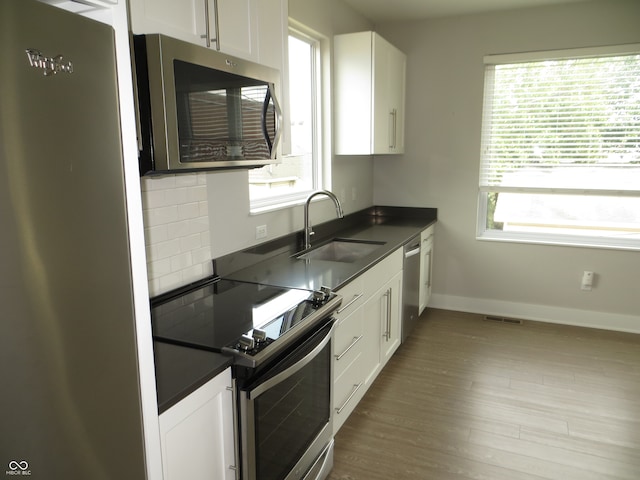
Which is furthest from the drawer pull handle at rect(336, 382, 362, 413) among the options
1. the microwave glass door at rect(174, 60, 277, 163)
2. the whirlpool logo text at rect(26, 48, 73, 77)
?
the whirlpool logo text at rect(26, 48, 73, 77)

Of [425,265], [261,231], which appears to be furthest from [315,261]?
[425,265]

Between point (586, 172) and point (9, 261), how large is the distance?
416 centimetres

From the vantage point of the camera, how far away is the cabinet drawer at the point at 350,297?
86.3 inches

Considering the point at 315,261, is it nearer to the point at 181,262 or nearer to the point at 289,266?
the point at 289,266

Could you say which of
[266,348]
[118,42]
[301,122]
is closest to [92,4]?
[118,42]

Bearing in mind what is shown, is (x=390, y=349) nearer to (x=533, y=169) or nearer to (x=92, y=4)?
(x=533, y=169)

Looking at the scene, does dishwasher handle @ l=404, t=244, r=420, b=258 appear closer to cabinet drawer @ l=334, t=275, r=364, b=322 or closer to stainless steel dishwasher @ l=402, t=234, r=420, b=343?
stainless steel dishwasher @ l=402, t=234, r=420, b=343

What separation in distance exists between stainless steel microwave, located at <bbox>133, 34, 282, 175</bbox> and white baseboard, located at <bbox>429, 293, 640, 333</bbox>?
9.98 feet

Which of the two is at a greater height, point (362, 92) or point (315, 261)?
point (362, 92)

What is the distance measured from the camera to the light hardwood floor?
7.23ft

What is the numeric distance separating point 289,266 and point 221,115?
3.56 feet

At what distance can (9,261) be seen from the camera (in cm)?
68

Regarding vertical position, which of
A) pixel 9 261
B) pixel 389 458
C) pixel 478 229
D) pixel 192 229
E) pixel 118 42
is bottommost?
pixel 389 458

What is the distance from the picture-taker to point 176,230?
1.98m
